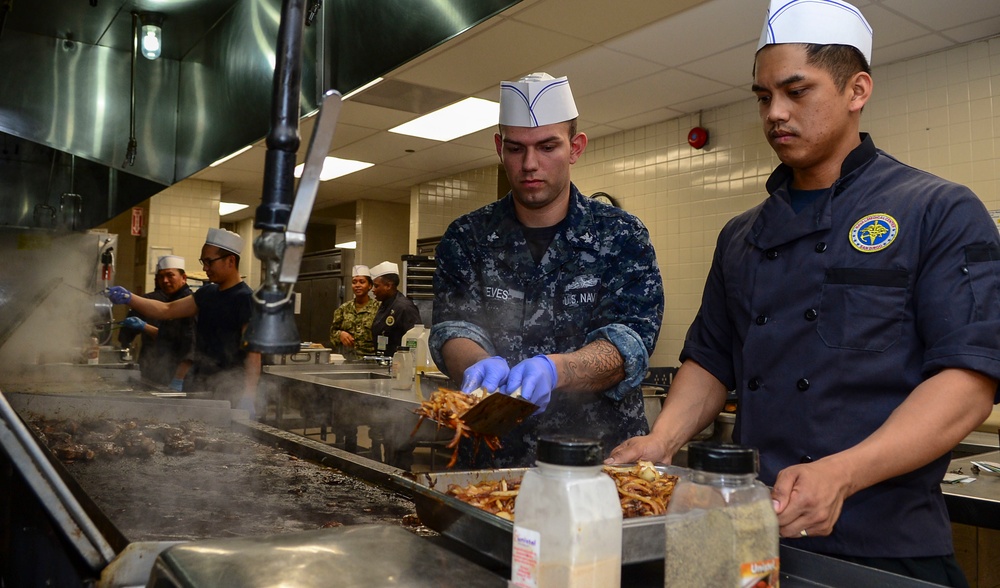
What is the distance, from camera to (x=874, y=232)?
1.54 m

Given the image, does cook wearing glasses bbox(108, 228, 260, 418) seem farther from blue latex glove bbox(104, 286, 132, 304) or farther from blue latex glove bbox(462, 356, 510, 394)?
blue latex glove bbox(462, 356, 510, 394)

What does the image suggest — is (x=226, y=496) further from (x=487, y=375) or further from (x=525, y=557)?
(x=525, y=557)

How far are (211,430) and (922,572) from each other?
2577 mm

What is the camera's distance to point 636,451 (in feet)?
5.31

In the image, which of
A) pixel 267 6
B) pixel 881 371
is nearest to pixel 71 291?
pixel 267 6

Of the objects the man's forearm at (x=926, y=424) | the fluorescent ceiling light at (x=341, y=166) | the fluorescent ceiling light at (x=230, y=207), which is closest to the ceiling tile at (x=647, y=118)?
the fluorescent ceiling light at (x=341, y=166)

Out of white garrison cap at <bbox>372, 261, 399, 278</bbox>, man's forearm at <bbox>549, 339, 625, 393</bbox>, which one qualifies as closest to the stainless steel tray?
man's forearm at <bbox>549, 339, 625, 393</bbox>

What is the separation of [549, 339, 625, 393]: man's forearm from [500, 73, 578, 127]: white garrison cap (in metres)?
0.72

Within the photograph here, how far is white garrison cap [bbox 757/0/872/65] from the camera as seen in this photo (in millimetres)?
1542

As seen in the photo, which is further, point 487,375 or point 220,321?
point 220,321

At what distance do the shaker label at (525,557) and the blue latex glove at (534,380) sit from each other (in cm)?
86

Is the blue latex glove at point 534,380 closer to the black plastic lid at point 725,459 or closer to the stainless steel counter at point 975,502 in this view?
Result: the black plastic lid at point 725,459

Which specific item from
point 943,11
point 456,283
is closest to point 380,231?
point 943,11

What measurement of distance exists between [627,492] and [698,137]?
5.51m
